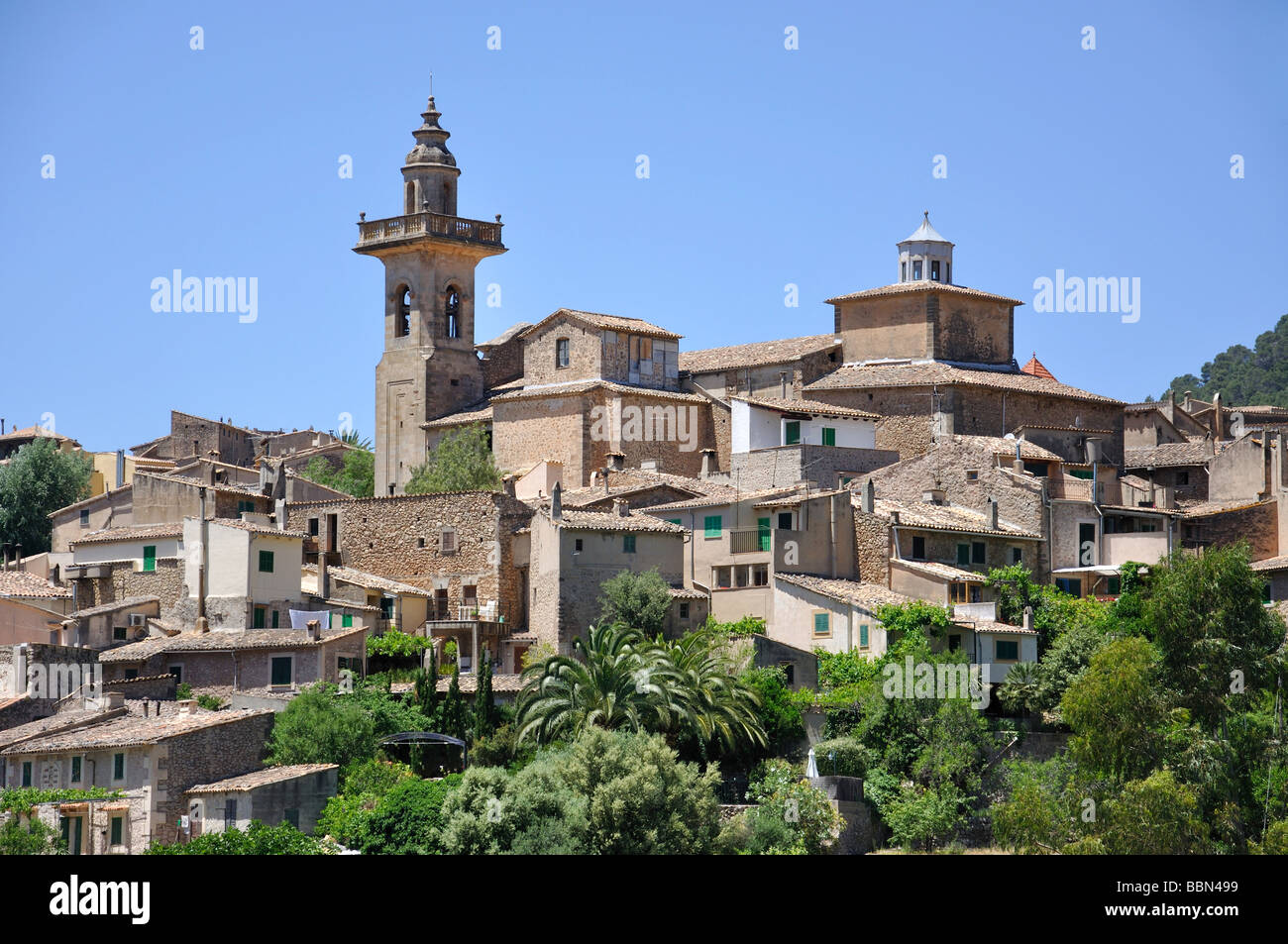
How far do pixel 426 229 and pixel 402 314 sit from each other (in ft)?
9.97

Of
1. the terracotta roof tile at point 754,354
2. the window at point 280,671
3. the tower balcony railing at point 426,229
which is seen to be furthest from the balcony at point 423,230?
the window at point 280,671

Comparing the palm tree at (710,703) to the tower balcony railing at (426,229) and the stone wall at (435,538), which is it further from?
the tower balcony railing at (426,229)

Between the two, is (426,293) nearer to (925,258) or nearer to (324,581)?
(925,258)

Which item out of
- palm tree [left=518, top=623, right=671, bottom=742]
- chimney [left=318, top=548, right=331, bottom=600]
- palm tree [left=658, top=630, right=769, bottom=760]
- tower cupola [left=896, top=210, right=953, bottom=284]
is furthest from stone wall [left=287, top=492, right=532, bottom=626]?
tower cupola [left=896, top=210, right=953, bottom=284]

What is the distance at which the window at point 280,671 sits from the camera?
4088 centimetres

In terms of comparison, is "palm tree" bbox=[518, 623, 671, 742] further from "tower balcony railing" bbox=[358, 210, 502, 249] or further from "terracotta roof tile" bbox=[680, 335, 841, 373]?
"tower balcony railing" bbox=[358, 210, 502, 249]

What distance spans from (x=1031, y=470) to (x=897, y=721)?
47.5ft

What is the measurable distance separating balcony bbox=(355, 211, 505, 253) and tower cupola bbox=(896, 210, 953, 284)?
13.4m

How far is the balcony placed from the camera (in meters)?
62.9

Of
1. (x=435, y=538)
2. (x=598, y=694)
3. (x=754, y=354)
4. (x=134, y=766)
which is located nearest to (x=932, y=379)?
(x=754, y=354)

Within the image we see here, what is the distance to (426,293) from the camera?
2488 inches

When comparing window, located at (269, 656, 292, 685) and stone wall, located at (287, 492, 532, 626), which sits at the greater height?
stone wall, located at (287, 492, 532, 626)
